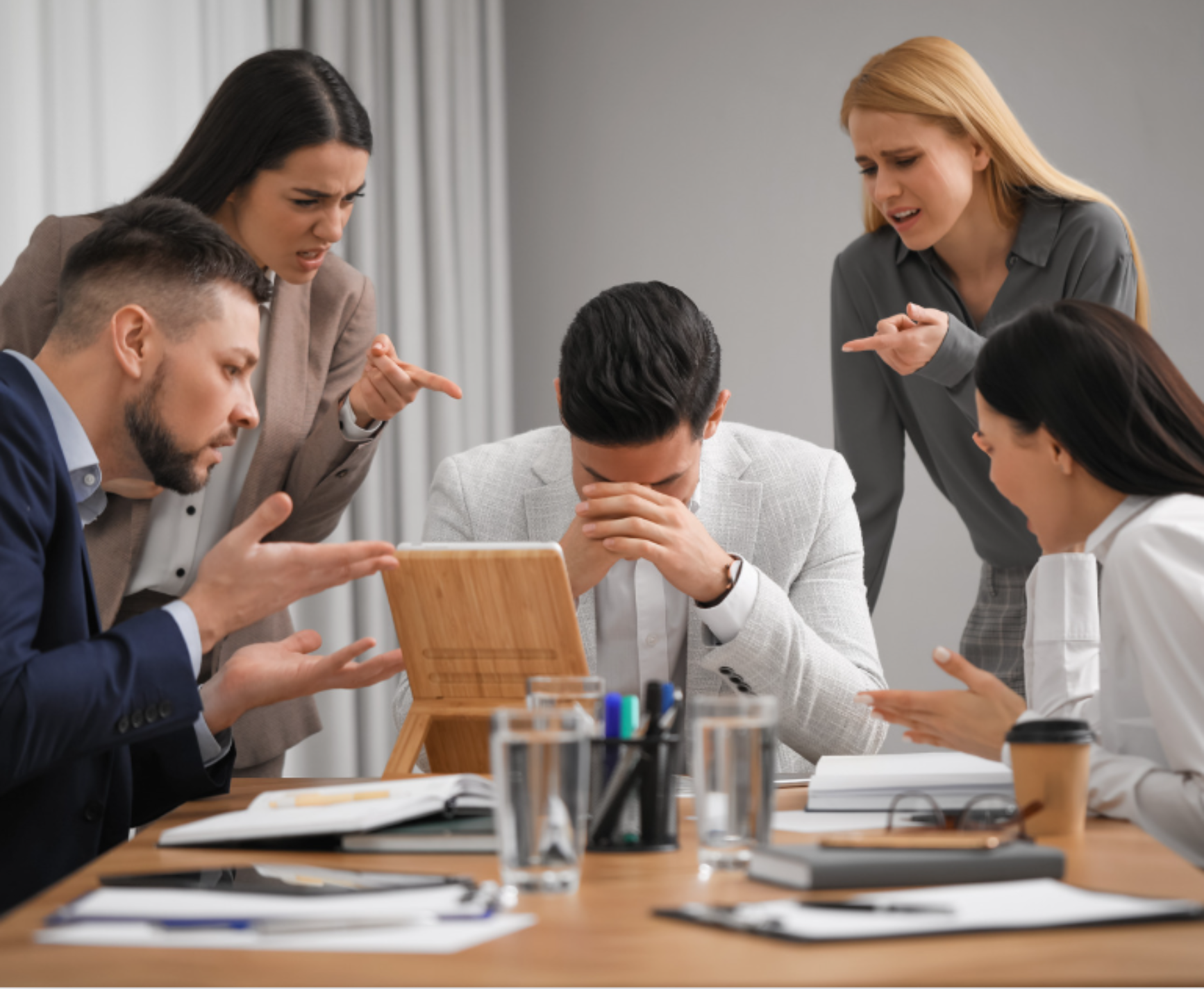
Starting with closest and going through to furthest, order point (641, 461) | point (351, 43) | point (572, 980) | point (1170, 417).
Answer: point (572, 980), point (1170, 417), point (641, 461), point (351, 43)

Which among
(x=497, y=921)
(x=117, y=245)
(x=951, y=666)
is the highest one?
(x=117, y=245)

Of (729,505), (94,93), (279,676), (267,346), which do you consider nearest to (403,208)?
(94,93)

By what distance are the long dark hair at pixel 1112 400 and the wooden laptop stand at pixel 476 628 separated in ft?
2.02

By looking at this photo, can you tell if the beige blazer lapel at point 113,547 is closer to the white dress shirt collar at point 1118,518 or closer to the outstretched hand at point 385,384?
the outstretched hand at point 385,384

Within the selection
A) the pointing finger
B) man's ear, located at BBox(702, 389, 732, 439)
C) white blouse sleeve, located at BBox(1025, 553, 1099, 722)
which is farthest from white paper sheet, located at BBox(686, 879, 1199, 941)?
the pointing finger

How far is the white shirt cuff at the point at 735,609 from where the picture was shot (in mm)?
1703

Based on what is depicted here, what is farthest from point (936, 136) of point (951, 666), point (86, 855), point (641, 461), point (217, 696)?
point (86, 855)

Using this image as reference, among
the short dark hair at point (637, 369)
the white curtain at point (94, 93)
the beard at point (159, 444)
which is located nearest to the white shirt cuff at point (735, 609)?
the short dark hair at point (637, 369)

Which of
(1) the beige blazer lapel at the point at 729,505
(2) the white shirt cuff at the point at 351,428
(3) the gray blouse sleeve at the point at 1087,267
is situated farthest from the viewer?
(3) the gray blouse sleeve at the point at 1087,267

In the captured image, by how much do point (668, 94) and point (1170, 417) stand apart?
268 cm

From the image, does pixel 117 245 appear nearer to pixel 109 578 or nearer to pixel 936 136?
pixel 109 578

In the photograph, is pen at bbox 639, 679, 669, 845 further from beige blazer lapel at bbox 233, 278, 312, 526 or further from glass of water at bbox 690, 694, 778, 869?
beige blazer lapel at bbox 233, 278, 312, 526

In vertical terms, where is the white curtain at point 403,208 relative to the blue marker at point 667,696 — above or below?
above

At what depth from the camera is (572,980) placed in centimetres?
75
